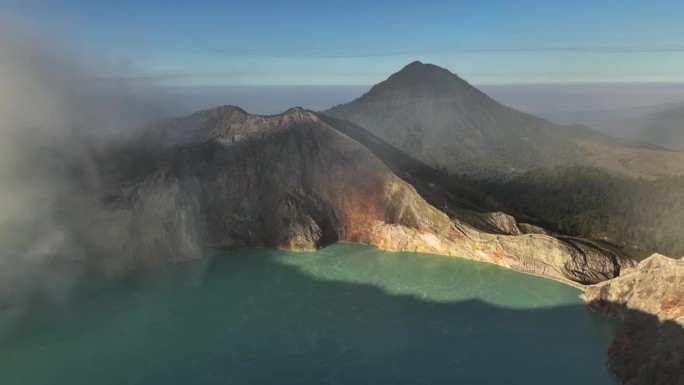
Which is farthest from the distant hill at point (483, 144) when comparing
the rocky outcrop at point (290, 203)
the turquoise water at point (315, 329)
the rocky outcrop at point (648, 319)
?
the rocky outcrop at point (648, 319)

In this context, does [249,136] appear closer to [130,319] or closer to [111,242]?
[111,242]

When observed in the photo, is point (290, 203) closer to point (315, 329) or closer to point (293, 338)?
point (315, 329)

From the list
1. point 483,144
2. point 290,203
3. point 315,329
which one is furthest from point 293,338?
point 483,144

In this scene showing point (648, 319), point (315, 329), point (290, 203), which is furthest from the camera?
point (290, 203)

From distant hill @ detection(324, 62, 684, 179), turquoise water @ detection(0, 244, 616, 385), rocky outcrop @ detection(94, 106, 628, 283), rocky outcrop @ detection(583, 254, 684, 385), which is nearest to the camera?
rocky outcrop @ detection(583, 254, 684, 385)

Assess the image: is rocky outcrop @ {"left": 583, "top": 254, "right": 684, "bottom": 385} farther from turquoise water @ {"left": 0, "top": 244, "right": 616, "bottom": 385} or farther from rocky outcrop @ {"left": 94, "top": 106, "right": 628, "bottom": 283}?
rocky outcrop @ {"left": 94, "top": 106, "right": 628, "bottom": 283}

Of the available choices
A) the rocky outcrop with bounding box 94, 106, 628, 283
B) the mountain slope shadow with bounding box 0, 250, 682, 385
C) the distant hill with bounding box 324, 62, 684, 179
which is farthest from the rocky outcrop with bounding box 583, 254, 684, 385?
the distant hill with bounding box 324, 62, 684, 179
